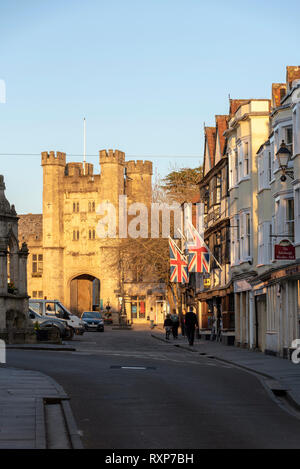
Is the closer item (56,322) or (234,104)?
(234,104)

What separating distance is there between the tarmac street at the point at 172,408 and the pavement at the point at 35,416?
10.1 inches

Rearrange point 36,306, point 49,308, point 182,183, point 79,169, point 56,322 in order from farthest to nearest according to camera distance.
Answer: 1. point 79,169
2. point 182,183
3. point 49,308
4. point 36,306
5. point 56,322

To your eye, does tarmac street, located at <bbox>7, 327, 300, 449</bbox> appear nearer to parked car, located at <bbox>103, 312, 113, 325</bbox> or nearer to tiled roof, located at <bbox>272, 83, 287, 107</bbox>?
tiled roof, located at <bbox>272, 83, 287, 107</bbox>

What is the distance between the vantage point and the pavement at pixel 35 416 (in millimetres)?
11297

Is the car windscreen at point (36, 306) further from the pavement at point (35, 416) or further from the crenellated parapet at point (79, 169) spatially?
the crenellated parapet at point (79, 169)

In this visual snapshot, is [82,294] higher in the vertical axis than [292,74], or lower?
lower

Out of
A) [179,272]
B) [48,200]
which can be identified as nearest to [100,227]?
[48,200]

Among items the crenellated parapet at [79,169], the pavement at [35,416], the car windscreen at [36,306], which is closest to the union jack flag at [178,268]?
the car windscreen at [36,306]

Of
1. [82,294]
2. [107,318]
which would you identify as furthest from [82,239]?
[107,318]

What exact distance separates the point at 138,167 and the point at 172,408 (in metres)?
103

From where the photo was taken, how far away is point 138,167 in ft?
386

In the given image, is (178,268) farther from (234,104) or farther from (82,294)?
(82,294)

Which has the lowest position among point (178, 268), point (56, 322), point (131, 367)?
point (131, 367)
